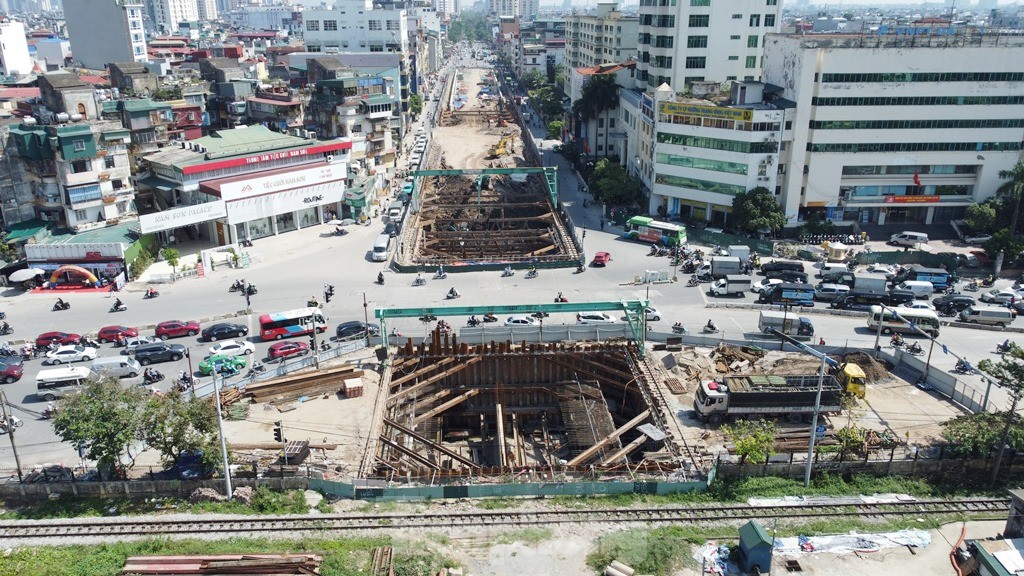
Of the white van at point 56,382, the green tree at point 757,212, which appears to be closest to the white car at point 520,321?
the white van at point 56,382

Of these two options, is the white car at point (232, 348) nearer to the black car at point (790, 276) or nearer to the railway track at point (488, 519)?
the railway track at point (488, 519)

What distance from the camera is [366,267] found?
63938 mm

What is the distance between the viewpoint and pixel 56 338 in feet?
159

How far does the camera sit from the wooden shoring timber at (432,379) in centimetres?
4434

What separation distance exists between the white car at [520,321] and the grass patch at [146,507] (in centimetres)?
2028

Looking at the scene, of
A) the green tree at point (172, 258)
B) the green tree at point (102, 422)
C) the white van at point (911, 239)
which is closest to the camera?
the green tree at point (102, 422)

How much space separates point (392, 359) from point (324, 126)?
167 ft

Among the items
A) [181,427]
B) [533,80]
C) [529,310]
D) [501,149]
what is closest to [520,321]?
[529,310]

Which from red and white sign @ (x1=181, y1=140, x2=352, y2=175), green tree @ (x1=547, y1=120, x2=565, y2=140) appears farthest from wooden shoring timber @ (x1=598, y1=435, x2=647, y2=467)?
green tree @ (x1=547, y1=120, x2=565, y2=140)

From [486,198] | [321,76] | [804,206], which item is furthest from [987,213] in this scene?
[321,76]

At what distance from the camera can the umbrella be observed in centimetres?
5803

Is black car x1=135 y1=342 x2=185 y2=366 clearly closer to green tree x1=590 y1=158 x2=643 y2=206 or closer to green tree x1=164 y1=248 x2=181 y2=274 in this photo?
green tree x1=164 y1=248 x2=181 y2=274

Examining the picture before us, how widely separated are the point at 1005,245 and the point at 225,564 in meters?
64.2

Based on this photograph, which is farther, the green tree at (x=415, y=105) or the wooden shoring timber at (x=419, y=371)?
the green tree at (x=415, y=105)
